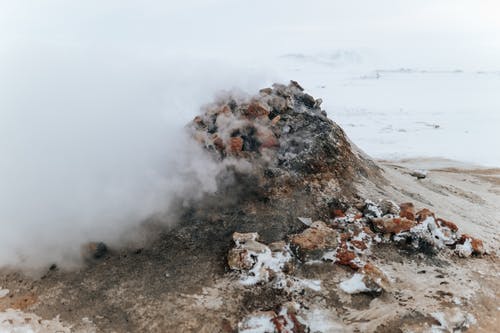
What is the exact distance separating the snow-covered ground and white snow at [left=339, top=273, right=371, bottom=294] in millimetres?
7839

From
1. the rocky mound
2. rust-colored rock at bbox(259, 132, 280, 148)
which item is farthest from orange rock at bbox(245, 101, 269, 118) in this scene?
rust-colored rock at bbox(259, 132, 280, 148)

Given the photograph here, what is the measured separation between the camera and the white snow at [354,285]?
4125mm

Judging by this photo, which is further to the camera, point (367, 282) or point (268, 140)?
point (268, 140)

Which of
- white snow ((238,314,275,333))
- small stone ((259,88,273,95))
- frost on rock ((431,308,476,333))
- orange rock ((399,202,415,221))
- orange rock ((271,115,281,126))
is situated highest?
small stone ((259,88,273,95))

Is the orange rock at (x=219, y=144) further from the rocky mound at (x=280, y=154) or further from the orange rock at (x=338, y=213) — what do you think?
the orange rock at (x=338, y=213)

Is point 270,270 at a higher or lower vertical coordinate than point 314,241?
lower

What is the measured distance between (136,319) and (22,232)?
202 centimetres

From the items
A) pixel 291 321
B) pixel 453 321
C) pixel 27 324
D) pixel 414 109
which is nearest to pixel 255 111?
pixel 291 321

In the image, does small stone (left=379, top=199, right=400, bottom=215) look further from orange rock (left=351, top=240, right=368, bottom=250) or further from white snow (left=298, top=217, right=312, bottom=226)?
white snow (left=298, top=217, right=312, bottom=226)

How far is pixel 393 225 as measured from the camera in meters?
4.85

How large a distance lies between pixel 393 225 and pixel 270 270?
158 centimetres

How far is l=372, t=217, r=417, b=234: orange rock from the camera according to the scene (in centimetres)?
486

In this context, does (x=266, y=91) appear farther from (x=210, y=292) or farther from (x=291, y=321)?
(x=291, y=321)

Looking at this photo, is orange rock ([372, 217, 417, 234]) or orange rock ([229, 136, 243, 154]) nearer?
orange rock ([372, 217, 417, 234])
